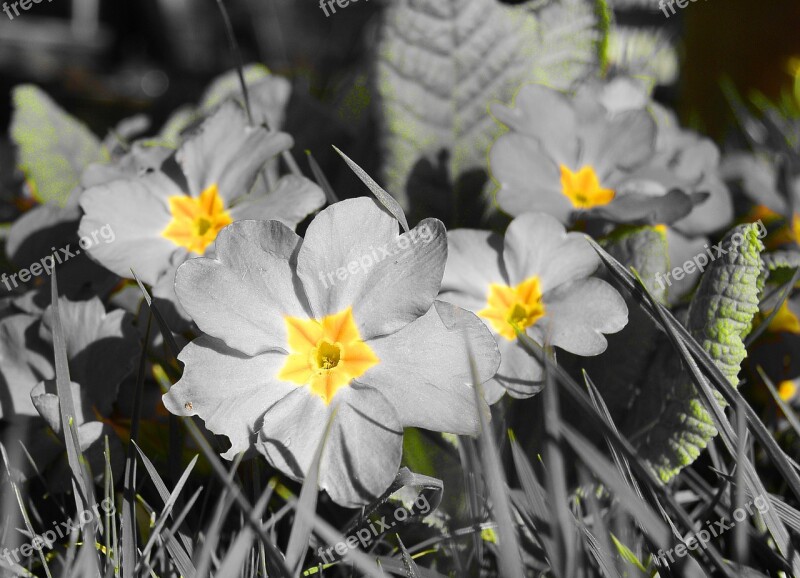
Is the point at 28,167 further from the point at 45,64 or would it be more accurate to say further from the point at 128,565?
Answer: the point at 45,64

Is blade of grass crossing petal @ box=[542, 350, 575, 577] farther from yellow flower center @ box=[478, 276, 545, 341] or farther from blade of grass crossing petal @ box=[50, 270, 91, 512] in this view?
blade of grass crossing petal @ box=[50, 270, 91, 512]

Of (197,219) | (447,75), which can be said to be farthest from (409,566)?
(447,75)

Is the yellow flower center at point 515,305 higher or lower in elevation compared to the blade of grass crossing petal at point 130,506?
higher

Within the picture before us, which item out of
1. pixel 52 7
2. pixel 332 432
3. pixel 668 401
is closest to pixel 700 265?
pixel 668 401

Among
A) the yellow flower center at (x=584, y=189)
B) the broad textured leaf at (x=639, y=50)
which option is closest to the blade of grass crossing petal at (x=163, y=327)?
the yellow flower center at (x=584, y=189)

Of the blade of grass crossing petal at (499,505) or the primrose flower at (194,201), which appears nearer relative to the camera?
the blade of grass crossing petal at (499,505)

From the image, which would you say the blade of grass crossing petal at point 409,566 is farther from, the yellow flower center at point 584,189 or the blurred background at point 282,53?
the blurred background at point 282,53
